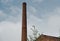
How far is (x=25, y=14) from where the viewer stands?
25.6m

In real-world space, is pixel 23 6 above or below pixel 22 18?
above

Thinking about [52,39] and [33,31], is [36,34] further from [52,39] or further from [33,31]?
[52,39]

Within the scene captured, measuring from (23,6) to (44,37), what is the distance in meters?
7.71

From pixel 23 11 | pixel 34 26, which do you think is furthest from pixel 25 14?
pixel 34 26

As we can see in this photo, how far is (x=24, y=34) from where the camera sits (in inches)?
973

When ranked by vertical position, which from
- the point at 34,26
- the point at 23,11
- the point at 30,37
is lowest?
the point at 30,37

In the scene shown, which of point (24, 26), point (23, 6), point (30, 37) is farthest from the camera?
point (30, 37)

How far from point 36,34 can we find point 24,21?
16.5 m

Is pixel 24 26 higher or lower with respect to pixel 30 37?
higher

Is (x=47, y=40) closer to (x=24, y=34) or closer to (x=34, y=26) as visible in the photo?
(x=24, y=34)

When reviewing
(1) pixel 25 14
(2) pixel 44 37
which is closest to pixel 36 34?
(2) pixel 44 37

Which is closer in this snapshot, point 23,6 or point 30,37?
point 23,6

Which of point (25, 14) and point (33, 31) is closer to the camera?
point (25, 14)

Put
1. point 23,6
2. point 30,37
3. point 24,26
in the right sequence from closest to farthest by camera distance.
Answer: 1. point 24,26
2. point 23,6
3. point 30,37
